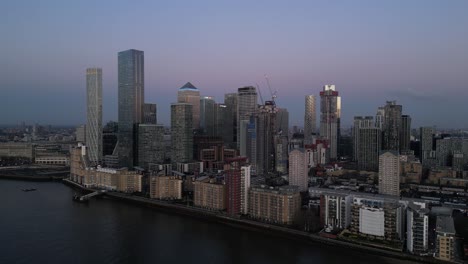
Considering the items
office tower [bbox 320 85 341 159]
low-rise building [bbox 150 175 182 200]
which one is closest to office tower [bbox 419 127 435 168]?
office tower [bbox 320 85 341 159]

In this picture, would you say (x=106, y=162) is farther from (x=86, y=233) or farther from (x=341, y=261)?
(x=341, y=261)

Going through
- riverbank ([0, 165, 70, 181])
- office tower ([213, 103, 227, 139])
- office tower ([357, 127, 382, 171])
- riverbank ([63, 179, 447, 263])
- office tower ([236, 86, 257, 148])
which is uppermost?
office tower ([236, 86, 257, 148])

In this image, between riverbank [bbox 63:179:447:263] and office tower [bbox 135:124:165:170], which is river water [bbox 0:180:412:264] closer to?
riverbank [bbox 63:179:447:263]

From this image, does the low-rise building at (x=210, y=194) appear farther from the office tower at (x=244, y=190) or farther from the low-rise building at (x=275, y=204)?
the low-rise building at (x=275, y=204)

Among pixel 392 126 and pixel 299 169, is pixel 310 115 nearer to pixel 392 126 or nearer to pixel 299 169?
pixel 392 126

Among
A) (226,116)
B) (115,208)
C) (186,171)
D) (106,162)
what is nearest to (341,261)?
(115,208)

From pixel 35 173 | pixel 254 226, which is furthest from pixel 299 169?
pixel 35 173
